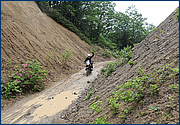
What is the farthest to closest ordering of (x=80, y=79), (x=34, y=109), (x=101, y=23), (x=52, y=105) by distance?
(x=101, y=23)
(x=80, y=79)
(x=52, y=105)
(x=34, y=109)

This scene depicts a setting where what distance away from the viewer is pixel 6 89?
616cm

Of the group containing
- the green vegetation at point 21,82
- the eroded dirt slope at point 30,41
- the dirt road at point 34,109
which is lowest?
the dirt road at point 34,109

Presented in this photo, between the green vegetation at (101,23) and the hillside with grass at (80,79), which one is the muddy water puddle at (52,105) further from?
the green vegetation at (101,23)

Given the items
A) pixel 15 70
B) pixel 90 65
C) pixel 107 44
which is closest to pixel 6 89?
pixel 15 70

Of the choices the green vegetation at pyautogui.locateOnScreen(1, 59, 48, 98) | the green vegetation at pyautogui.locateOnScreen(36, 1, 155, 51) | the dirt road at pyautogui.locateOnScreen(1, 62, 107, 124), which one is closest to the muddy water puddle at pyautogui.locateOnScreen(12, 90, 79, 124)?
the dirt road at pyautogui.locateOnScreen(1, 62, 107, 124)

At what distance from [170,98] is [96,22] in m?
23.0

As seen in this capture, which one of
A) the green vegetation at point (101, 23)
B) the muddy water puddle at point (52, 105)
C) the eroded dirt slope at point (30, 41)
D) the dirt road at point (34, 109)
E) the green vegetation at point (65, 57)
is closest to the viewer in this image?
the dirt road at point (34, 109)

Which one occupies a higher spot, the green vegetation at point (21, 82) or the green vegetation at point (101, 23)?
the green vegetation at point (101, 23)

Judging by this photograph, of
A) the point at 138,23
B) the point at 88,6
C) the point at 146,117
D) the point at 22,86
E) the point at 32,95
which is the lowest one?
the point at 32,95

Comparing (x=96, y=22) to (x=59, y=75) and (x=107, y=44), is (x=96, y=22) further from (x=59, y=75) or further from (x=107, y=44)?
(x=59, y=75)

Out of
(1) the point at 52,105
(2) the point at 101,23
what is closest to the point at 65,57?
(1) the point at 52,105

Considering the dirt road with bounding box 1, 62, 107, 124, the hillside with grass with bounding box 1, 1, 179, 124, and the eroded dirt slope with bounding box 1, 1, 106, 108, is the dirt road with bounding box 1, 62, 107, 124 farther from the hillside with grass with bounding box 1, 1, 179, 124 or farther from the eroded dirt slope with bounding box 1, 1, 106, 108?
the eroded dirt slope with bounding box 1, 1, 106, 108

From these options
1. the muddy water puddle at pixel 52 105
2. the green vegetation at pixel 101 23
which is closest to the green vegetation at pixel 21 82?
the muddy water puddle at pixel 52 105

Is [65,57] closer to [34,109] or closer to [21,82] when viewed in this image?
[21,82]
